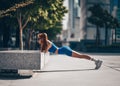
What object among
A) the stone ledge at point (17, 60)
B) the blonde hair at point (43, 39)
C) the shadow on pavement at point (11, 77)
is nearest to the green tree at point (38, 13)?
the blonde hair at point (43, 39)

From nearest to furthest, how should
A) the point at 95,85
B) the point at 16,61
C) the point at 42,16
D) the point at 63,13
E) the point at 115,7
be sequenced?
1. the point at 95,85
2. the point at 16,61
3. the point at 42,16
4. the point at 63,13
5. the point at 115,7

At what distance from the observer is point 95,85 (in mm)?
9359

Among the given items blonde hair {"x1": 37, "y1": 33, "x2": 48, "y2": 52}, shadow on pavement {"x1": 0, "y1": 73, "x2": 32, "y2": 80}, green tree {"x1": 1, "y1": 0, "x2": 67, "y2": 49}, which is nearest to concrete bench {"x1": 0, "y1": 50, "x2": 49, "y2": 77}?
shadow on pavement {"x1": 0, "y1": 73, "x2": 32, "y2": 80}

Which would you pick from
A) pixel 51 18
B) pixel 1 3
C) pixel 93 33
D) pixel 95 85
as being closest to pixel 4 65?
pixel 95 85

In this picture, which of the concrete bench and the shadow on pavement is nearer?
the shadow on pavement

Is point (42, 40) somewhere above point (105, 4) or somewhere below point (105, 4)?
below

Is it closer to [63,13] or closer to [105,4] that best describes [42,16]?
[63,13]

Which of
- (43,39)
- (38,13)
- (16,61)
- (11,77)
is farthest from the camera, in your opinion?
(38,13)

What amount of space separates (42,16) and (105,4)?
5101 cm

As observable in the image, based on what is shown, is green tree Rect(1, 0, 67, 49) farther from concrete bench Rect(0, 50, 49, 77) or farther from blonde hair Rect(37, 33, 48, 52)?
concrete bench Rect(0, 50, 49, 77)

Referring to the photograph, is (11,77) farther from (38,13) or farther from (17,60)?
(38,13)

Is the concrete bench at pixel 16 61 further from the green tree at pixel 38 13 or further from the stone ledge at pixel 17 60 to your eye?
the green tree at pixel 38 13

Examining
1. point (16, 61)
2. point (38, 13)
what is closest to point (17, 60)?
point (16, 61)

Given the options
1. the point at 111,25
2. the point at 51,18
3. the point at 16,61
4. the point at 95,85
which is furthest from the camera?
the point at 111,25
